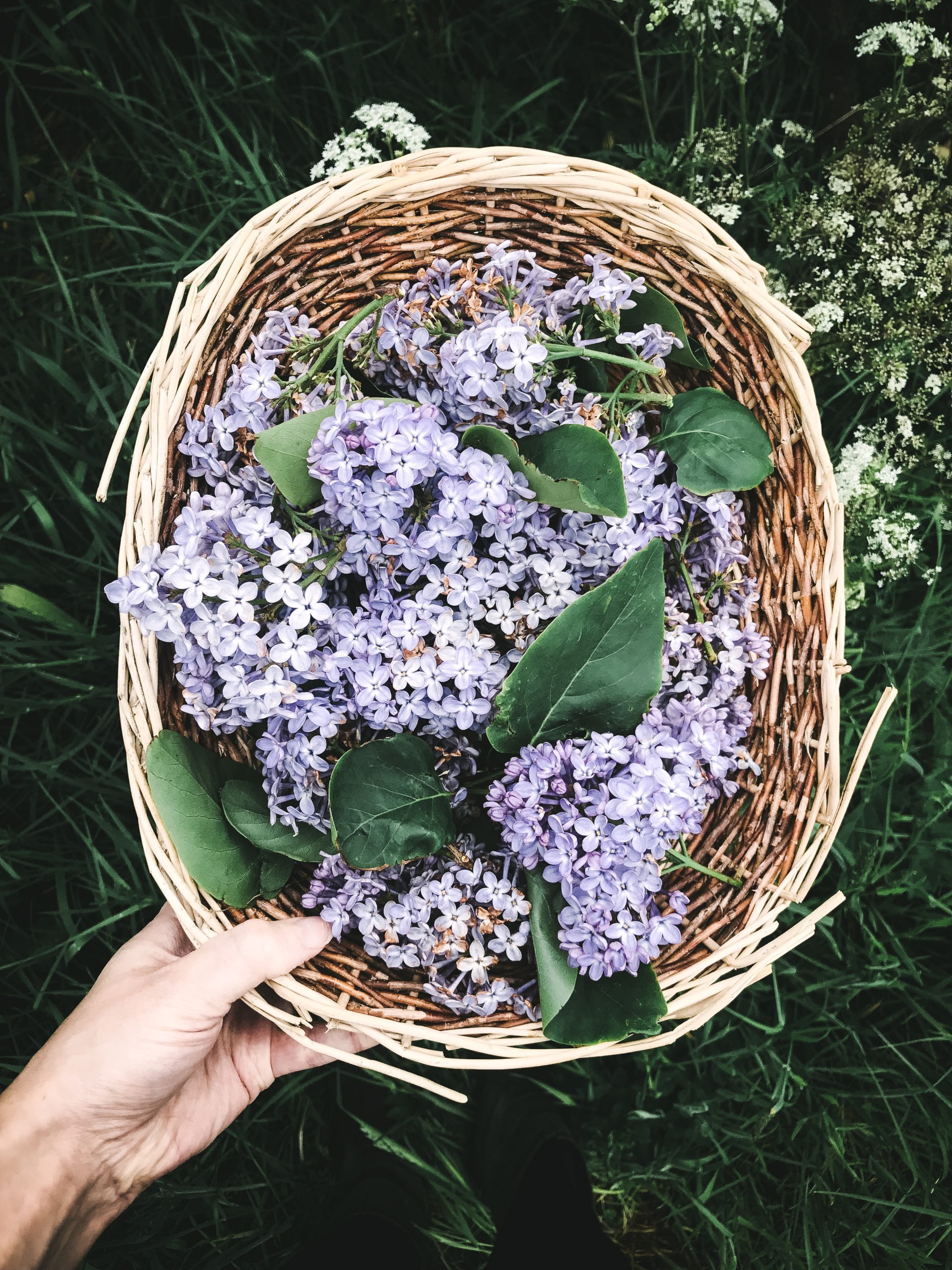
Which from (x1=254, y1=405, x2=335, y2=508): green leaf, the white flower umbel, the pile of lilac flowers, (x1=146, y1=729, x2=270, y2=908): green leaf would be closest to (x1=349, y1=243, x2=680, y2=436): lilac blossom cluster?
the pile of lilac flowers

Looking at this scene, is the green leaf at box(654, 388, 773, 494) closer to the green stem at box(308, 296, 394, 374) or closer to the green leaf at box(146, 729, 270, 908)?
the green stem at box(308, 296, 394, 374)

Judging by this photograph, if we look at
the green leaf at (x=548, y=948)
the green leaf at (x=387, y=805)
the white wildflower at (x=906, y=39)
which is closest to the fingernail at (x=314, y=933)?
the green leaf at (x=387, y=805)

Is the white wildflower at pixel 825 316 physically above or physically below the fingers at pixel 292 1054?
above

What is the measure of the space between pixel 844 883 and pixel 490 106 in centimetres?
151

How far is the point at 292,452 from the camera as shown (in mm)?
1026

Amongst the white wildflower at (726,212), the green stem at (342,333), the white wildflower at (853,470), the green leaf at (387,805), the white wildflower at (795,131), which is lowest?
the green leaf at (387,805)

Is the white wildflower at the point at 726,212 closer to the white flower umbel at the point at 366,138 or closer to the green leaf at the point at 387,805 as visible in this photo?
the white flower umbel at the point at 366,138

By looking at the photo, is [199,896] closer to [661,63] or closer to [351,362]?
[351,362]

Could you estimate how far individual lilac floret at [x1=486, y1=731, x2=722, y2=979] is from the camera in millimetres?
964

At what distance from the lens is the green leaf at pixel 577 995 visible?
1028 millimetres

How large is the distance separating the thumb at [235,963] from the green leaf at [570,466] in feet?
1.94

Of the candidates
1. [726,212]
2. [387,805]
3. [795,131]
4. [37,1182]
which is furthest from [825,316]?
[37,1182]

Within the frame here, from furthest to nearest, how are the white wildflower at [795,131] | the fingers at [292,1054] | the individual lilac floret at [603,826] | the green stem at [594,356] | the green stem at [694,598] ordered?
the white wildflower at [795,131] < the fingers at [292,1054] < the green stem at [694,598] < the green stem at [594,356] < the individual lilac floret at [603,826]

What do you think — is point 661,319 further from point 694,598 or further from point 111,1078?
point 111,1078
